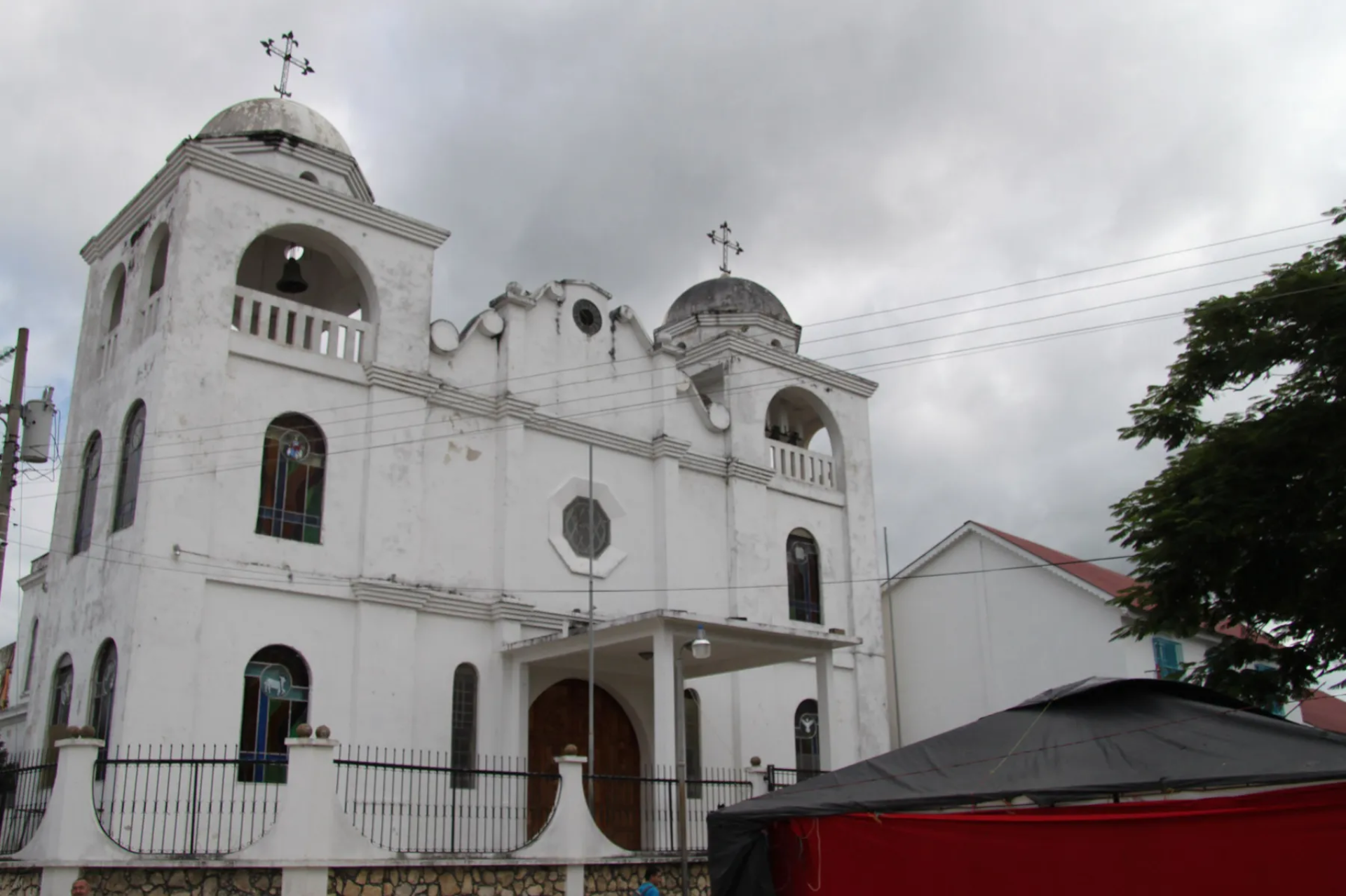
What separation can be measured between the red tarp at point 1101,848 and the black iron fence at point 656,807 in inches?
283

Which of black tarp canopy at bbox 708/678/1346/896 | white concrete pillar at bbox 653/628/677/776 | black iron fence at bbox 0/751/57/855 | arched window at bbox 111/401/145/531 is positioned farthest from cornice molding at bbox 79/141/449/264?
Result: black tarp canopy at bbox 708/678/1346/896

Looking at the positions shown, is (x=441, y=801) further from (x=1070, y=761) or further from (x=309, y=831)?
(x=1070, y=761)

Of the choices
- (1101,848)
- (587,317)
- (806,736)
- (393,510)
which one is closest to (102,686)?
(393,510)

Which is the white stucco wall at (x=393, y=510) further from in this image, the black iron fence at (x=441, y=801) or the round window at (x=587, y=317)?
the black iron fence at (x=441, y=801)

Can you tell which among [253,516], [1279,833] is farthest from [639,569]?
[1279,833]

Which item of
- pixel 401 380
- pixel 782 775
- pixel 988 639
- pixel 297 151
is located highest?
pixel 297 151

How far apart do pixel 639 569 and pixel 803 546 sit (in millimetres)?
4086

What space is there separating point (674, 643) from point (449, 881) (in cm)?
450

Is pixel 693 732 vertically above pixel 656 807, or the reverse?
pixel 693 732

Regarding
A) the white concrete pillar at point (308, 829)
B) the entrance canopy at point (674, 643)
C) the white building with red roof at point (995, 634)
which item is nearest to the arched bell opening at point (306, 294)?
the entrance canopy at point (674, 643)

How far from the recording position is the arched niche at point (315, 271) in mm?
18172

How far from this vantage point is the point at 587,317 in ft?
67.6

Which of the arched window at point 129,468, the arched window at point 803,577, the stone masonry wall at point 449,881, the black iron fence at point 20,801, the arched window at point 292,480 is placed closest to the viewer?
the stone masonry wall at point 449,881

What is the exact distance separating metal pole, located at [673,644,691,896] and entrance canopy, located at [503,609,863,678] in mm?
544
